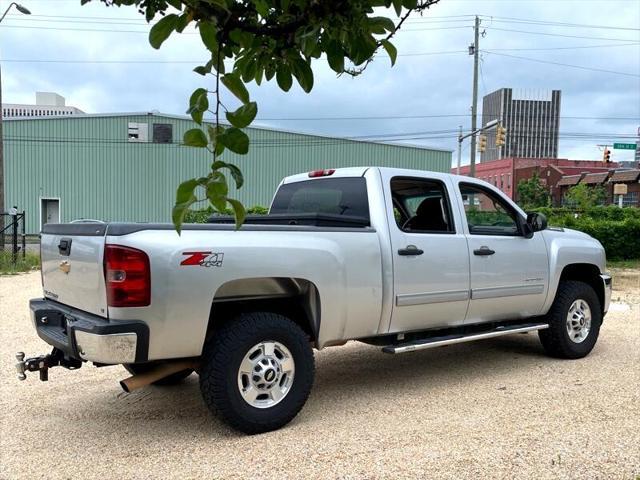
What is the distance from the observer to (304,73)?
1854 mm

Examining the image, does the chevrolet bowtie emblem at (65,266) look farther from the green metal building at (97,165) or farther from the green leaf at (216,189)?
the green metal building at (97,165)

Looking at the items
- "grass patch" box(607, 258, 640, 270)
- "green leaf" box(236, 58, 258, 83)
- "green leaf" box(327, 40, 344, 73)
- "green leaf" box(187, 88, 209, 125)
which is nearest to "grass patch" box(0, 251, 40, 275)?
"green leaf" box(236, 58, 258, 83)

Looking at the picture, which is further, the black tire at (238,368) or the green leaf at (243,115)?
the black tire at (238,368)

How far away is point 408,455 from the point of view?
3.85 metres

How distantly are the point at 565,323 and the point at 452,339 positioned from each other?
175 centimetres

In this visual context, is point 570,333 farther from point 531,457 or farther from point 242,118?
point 242,118

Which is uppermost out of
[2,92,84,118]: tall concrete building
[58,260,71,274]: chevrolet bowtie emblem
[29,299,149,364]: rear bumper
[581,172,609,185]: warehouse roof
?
[2,92,84,118]: tall concrete building

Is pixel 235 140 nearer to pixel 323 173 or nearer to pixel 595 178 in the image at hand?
pixel 323 173

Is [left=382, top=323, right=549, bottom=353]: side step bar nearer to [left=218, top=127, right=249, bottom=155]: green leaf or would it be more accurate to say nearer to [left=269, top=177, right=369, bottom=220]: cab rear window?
[left=269, top=177, right=369, bottom=220]: cab rear window

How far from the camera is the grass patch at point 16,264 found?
49.1 ft

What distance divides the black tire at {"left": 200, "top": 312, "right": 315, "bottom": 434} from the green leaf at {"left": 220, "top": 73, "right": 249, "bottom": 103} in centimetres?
276

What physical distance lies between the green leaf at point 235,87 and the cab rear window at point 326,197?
356cm

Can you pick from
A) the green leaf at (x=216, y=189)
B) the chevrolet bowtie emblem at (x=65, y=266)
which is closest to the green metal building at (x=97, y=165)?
the chevrolet bowtie emblem at (x=65, y=266)

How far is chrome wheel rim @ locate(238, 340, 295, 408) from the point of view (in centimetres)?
413
